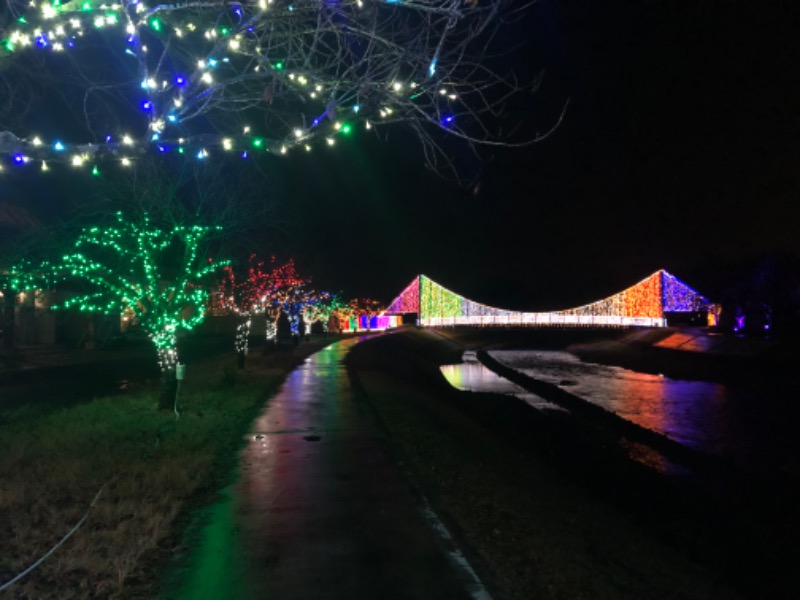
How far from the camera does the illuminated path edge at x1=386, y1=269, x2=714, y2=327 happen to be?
83250 mm

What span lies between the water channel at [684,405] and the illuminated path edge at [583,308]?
48.7 metres

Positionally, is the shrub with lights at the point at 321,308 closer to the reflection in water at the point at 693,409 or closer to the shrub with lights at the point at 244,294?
the shrub with lights at the point at 244,294

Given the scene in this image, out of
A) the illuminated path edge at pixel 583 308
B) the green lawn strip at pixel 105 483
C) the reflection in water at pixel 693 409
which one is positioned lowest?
the reflection in water at pixel 693 409

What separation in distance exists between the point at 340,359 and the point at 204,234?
15735mm

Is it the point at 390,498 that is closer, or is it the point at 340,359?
the point at 390,498

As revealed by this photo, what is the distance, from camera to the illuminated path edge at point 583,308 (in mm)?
83250

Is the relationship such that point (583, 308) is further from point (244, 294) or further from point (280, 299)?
point (244, 294)

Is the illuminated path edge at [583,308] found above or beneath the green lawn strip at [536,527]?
above

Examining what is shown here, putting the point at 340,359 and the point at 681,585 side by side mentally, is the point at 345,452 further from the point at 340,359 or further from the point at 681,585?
the point at 340,359

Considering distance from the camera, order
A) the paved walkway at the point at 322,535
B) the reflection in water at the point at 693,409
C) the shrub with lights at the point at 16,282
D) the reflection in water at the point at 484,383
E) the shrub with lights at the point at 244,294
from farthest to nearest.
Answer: the shrub with lights at the point at 244,294
the reflection in water at the point at 484,383
the shrub with lights at the point at 16,282
the reflection in water at the point at 693,409
the paved walkway at the point at 322,535

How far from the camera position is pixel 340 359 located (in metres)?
29.0

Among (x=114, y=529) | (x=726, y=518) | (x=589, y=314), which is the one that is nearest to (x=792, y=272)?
(x=726, y=518)

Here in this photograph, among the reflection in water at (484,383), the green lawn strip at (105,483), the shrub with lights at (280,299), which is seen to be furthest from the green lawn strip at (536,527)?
the shrub with lights at (280,299)

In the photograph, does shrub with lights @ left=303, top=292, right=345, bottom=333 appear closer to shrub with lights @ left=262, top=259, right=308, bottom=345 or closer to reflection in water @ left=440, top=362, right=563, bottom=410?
shrub with lights @ left=262, top=259, right=308, bottom=345
